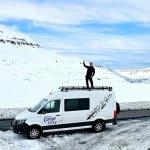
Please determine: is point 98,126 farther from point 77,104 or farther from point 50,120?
point 50,120

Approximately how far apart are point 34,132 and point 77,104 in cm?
267

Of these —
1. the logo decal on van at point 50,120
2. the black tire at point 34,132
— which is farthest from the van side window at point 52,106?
the black tire at point 34,132

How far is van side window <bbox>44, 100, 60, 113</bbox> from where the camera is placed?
65.6 feet

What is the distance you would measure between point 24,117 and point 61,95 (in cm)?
215

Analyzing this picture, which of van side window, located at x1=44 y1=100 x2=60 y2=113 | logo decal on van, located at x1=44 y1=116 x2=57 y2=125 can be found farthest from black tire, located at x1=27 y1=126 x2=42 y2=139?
van side window, located at x1=44 y1=100 x2=60 y2=113

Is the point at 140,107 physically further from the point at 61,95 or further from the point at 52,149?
the point at 52,149

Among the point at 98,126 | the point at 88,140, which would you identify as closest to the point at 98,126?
the point at 98,126

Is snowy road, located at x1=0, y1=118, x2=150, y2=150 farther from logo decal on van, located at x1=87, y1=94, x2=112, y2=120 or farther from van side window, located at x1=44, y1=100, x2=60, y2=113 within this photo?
van side window, located at x1=44, y1=100, x2=60, y2=113

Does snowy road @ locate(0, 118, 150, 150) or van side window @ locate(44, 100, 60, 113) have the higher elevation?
van side window @ locate(44, 100, 60, 113)

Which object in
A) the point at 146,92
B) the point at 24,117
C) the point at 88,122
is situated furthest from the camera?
the point at 146,92

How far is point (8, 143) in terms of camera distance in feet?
60.2

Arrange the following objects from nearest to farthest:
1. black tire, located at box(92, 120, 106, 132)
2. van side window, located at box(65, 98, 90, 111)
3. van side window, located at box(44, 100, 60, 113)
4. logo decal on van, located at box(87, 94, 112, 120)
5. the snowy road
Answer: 1. the snowy road
2. van side window, located at box(44, 100, 60, 113)
3. van side window, located at box(65, 98, 90, 111)
4. logo decal on van, located at box(87, 94, 112, 120)
5. black tire, located at box(92, 120, 106, 132)

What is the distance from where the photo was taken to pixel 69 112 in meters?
20.4

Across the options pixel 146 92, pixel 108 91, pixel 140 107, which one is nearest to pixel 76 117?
pixel 108 91
